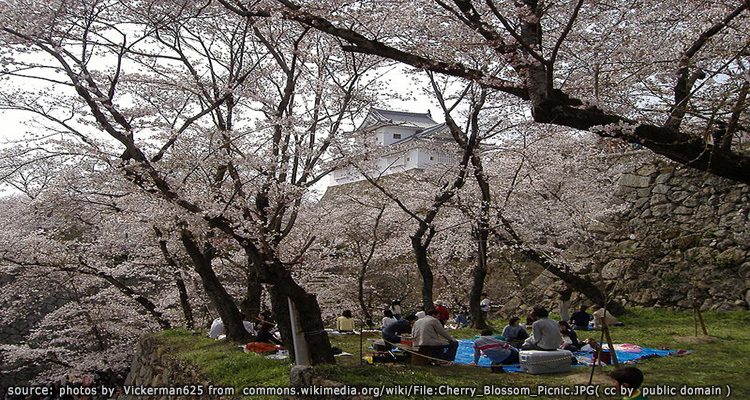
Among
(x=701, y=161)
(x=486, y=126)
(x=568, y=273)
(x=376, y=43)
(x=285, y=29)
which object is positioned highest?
(x=285, y=29)

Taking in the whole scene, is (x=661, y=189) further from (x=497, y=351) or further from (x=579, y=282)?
(x=497, y=351)

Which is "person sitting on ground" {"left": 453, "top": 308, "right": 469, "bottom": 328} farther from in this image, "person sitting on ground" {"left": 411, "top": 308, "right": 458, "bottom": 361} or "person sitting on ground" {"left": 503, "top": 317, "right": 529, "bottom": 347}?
"person sitting on ground" {"left": 411, "top": 308, "right": 458, "bottom": 361}

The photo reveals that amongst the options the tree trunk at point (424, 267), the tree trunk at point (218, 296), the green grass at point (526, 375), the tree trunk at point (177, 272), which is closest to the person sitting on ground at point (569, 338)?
the green grass at point (526, 375)

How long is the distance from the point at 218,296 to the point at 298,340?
12.4 feet

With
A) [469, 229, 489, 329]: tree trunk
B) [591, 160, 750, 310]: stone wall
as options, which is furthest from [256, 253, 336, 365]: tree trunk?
[591, 160, 750, 310]: stone wall

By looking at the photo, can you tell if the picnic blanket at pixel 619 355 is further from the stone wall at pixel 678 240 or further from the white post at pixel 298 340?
the stone wall at pixel 678 240

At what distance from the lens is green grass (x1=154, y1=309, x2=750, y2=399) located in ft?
21.9

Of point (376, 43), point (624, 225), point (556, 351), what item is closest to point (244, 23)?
point (376, 43)

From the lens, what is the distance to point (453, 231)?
55.6 feet

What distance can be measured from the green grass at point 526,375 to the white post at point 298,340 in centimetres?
32

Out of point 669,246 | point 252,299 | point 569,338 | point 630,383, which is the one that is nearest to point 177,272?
point 252,299

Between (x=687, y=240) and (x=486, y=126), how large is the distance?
7.09 metres

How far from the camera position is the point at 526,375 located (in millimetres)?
7578

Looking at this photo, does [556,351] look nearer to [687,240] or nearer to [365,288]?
[687,240]
